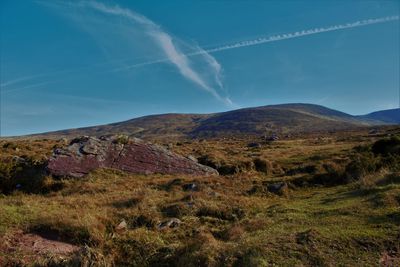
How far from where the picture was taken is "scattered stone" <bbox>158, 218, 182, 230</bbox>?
1184 centimetres

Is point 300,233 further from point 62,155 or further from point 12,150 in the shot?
point 12,150

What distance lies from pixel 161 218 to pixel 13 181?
9.60 meters

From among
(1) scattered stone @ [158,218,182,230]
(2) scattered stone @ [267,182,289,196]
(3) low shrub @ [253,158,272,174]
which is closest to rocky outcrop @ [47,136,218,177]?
(3) low shrub @ [253,158,272,174]

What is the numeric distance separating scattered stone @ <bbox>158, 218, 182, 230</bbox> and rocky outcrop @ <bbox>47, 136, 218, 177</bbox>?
9.76 m

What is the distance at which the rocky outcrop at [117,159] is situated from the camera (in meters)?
21.0

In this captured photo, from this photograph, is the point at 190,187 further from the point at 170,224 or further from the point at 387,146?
the point at 387,146

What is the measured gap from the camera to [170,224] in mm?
12008

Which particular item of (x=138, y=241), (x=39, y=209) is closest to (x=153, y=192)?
(x=39, y=209)

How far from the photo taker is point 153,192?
56.2ft

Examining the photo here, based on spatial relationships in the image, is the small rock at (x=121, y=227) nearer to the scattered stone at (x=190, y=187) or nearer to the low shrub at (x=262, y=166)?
the scattered stone at (x=190, y=187)

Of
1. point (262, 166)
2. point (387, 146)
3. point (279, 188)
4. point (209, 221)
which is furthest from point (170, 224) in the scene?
point (387, 146)

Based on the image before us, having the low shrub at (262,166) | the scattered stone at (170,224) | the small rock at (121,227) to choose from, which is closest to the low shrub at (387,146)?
the low shrub at (262,166)

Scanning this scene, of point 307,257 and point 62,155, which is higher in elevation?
point 62,155

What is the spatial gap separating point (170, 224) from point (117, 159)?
11.8 meters
